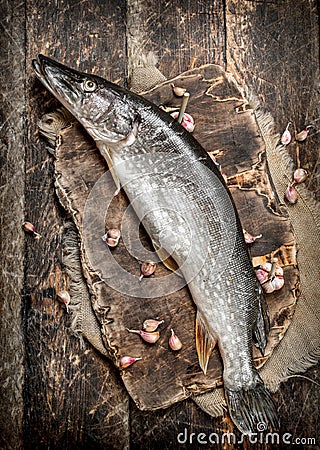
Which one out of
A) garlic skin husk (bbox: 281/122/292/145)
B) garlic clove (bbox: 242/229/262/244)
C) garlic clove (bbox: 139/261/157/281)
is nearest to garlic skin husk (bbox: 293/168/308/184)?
garlic skin husk (bbox: 281/122/292/145)

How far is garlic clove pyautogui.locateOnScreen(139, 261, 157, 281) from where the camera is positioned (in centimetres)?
226

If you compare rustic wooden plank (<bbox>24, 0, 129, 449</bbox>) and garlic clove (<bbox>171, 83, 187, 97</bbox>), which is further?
garlic clove (<bbox>171, 83, 187, 97</bbox>)

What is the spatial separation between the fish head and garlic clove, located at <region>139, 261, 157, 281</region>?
0.45 meters

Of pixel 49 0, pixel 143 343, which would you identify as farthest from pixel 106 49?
pixel 143 343

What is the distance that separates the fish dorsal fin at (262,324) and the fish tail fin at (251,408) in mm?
142

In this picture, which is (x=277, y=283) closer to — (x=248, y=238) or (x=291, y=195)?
(x=248, y=238)

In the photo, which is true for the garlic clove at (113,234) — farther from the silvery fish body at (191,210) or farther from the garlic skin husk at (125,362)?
the garlic skin husk at (125,362)

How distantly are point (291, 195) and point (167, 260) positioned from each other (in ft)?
1.86

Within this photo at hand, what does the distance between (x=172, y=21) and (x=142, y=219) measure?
2.80 ft

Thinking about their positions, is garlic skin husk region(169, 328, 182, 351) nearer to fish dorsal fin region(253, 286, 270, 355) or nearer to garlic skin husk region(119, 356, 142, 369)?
garlic skin husk region(119, 356, 142, 369)

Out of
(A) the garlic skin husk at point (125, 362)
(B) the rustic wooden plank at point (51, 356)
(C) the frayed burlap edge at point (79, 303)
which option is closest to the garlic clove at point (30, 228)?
(B) the rustic wooden plank at point (51, 356)

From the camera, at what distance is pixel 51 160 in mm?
2363

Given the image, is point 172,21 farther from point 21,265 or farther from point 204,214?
point 21,265

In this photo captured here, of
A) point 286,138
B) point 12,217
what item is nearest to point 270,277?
point 286,138
